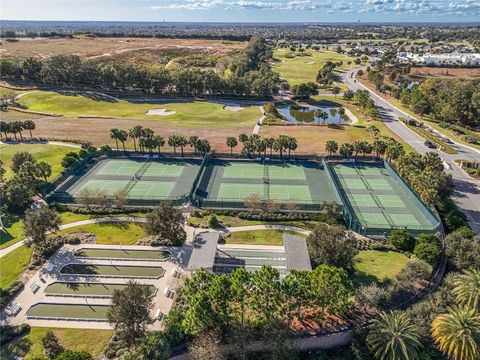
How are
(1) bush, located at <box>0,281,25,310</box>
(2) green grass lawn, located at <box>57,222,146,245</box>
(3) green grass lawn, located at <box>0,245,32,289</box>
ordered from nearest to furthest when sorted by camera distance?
(1) bush, located at <box>0,281,25,310</box>
(3) green grass lawn, located at <box>0,245,32,289</box>
(2) green grass lawn, located at <box>57,222,146,245</box>

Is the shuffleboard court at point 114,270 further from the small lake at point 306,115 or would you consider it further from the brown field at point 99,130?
the small lake at point 306,115

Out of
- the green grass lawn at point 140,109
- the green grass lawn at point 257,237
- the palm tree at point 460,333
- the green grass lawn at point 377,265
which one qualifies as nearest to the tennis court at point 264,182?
the green grass lawn at point 257,237

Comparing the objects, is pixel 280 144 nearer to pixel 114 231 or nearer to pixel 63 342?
pixel 114 231

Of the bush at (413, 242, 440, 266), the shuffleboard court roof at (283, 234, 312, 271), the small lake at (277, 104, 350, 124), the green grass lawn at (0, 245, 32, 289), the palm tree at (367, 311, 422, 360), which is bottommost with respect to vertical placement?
the small lake at (277, 104, 350, 124)

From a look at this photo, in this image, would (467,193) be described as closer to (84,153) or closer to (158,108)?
(84,153)

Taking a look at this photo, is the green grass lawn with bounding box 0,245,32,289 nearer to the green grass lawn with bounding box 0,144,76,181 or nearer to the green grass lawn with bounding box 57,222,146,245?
the green grass lawn with bounding box 57,222,146,245

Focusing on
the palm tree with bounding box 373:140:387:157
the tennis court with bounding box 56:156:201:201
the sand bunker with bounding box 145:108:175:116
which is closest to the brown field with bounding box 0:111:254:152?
the sand bunker with bounding box 145:108:175:116

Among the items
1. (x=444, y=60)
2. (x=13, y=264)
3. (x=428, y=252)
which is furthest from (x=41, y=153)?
(x=444, y=60)

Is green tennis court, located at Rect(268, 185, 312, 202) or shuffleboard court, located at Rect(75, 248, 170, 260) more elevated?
shuffleboard court, located at Rect(75, 248, 170, 260)
